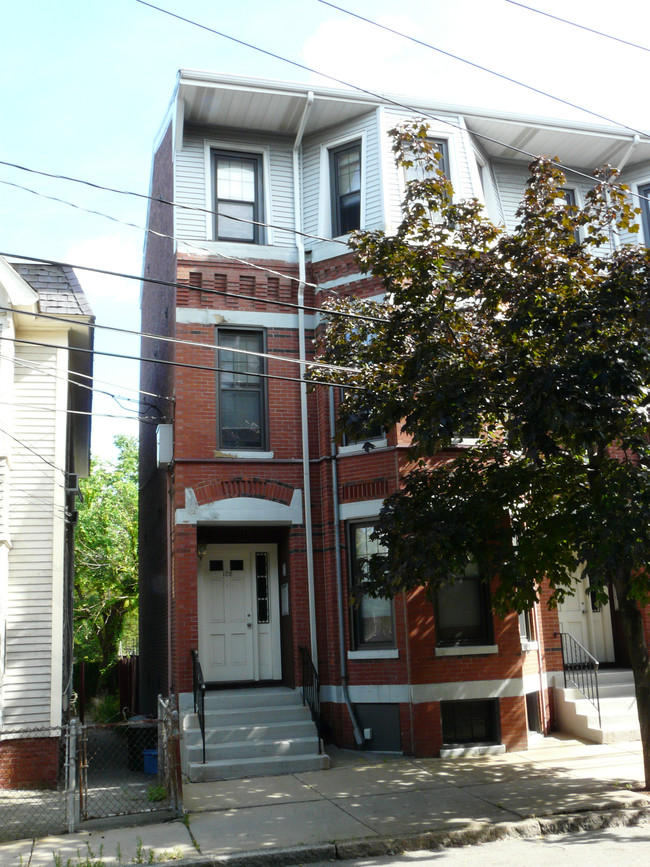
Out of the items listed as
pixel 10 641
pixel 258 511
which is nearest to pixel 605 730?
pixel 258 511

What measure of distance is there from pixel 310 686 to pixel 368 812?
12.7ft

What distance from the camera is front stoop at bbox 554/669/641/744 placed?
40.9ft

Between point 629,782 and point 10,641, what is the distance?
851 centimetres

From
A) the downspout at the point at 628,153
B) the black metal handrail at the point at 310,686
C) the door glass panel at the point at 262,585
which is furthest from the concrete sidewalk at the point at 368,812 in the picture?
the downspout at the point at 628,153

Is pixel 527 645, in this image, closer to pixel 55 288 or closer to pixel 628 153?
pixel 55 288

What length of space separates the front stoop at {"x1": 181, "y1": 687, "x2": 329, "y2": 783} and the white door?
5.14m

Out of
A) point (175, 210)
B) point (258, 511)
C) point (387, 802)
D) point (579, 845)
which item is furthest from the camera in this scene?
point (175, 210)

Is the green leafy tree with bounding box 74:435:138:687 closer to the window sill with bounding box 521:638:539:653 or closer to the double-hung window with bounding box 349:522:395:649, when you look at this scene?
the double-hung window with bounding box 349:522:395:649

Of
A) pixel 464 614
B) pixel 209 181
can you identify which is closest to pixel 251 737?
pixel 464 614

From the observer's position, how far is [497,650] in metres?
12.7

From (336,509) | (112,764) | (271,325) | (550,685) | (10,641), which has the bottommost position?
(112,764)

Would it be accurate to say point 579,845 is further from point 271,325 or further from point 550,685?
point 271,325

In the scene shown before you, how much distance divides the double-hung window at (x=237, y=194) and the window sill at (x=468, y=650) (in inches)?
301

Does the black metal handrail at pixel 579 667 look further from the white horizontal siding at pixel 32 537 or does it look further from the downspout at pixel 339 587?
the white horizontal siding at pixel 32 537
